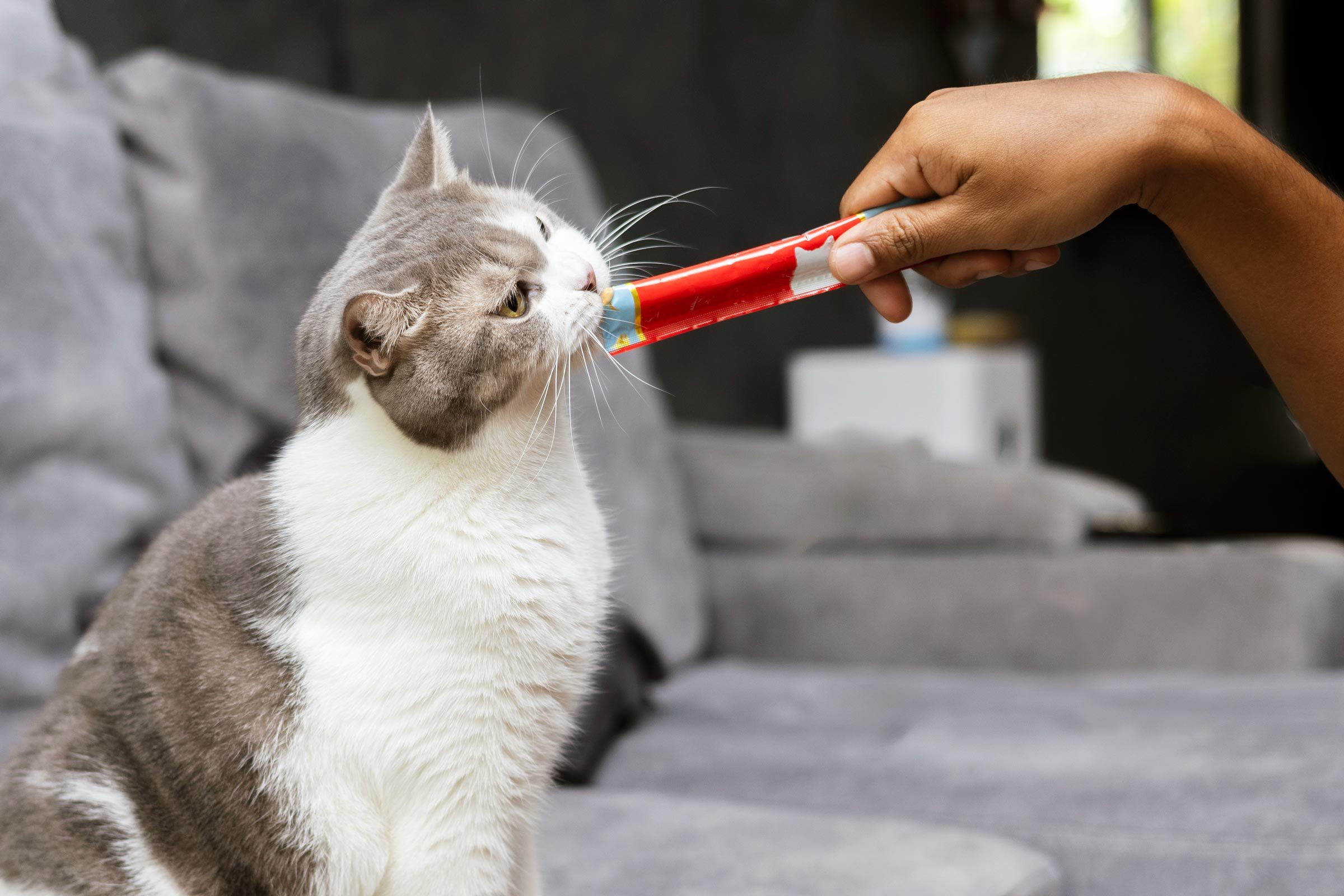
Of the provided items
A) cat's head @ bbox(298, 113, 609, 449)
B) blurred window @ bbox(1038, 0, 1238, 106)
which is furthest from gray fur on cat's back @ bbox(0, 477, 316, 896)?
blurred window @ bbox(1038, 0, 1238, 106)

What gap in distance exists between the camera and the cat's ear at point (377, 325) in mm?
704

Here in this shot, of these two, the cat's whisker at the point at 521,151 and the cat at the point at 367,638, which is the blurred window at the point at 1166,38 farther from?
the cat at the point at 367,638

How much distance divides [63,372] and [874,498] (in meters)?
1.22

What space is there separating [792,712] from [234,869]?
2.91 feet

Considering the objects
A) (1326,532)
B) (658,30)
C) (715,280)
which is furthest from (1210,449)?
(715,280)

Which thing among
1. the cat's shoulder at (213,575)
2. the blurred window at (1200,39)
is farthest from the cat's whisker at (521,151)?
the blurred window at (1200,39)

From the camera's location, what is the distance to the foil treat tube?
0.78m

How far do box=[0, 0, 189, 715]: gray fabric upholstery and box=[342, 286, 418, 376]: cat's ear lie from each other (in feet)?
1.77

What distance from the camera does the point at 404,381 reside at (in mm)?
749

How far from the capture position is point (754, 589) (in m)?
1.79

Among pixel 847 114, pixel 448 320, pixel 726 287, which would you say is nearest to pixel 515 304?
pixel 448 320

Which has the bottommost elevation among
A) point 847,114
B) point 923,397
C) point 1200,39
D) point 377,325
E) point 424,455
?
point 923,397

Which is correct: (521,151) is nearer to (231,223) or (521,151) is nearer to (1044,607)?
(231,223)

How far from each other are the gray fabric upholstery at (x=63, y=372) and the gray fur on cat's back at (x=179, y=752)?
354mm
